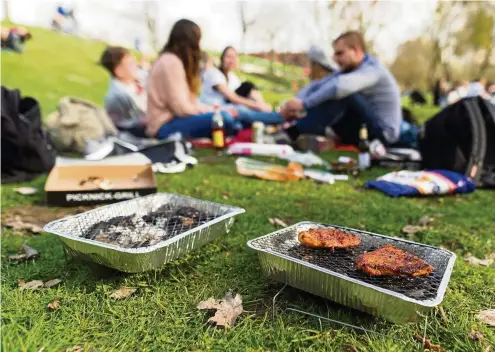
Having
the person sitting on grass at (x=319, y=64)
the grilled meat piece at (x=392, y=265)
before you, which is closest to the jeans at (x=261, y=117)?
the person sitting on grass at (x=319, y=64)

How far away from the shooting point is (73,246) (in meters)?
2.26

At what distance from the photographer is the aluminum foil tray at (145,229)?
2.12 meters

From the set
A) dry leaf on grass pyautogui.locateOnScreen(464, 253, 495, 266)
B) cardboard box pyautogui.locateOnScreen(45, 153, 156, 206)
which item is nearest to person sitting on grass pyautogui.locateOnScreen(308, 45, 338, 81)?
cardboard box pyautogui.locateOnScreen(45, 153, 156, 206)

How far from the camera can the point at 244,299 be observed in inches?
85.5

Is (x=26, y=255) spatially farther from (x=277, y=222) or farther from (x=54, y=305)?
(x=277, y=222)

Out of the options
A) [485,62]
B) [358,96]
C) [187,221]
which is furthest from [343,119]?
[485,62]

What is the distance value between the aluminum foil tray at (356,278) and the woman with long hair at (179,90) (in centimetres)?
452

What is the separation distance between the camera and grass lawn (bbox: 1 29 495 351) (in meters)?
1.83

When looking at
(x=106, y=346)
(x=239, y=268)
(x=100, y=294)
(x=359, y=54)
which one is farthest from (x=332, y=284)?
(x=359, y=54)

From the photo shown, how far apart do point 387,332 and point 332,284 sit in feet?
1.06

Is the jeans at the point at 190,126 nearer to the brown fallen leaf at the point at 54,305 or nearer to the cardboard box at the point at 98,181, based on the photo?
the cardboard box at the point at 98,181

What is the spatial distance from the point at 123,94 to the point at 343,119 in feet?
13.8

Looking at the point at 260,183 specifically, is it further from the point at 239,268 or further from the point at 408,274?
the point at 408,274

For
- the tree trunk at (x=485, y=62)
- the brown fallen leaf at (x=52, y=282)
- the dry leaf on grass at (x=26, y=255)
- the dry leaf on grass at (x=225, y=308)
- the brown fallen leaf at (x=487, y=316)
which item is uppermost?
the tree trunk at (x=485, y=62)
